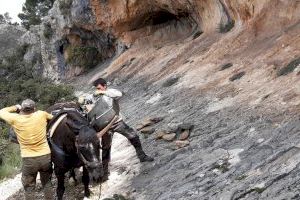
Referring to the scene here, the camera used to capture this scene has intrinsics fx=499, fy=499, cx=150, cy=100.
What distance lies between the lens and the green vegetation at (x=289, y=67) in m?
12.2

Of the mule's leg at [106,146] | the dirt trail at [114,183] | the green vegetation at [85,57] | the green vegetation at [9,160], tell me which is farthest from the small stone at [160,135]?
the green vegetation at [85,57]

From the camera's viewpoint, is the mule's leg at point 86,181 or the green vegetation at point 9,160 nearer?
the mule's leg at point 86,181

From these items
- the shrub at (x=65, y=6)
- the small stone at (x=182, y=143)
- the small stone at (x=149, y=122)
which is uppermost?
the shrub at (x=65, y=6)

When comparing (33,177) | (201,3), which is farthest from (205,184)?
(201,3)

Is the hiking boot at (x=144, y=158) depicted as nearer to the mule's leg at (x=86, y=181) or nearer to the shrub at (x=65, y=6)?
the mule's leg at (x=86, y=181)

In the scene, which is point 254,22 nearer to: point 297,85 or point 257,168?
point 297,85

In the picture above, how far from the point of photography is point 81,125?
782 cm

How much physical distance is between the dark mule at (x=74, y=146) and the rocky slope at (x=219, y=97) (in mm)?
1154

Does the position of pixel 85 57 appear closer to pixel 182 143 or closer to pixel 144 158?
pixel 182 143

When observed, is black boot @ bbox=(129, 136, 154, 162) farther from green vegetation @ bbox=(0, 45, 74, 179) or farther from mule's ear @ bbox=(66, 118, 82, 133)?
green vegetation @ bbox=(0, 45, 74, 179)

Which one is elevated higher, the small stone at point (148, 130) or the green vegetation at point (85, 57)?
the small stone at point (148, 130)

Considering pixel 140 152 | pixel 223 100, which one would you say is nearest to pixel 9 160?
pixel 140 152

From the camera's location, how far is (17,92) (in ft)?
95.0

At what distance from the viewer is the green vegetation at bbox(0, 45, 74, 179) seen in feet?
43.8
